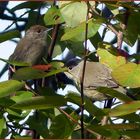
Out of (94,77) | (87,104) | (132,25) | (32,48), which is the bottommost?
(32,48)

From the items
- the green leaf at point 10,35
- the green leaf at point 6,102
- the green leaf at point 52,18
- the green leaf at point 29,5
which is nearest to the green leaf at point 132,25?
the green leaf at point 52,18

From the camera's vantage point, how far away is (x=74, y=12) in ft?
6.52

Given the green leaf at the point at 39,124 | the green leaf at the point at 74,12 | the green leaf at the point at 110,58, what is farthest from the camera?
the green leaf at the point at 74,12

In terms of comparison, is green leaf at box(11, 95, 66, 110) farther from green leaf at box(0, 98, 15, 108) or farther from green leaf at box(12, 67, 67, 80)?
→ green leaf at box(0, 98, 15, 108)

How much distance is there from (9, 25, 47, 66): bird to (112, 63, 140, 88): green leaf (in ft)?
7.97

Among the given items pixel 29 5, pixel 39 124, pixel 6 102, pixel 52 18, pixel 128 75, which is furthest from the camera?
pixel 29 5

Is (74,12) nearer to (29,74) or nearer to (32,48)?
(29,74)

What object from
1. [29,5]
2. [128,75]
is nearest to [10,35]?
[128,75]

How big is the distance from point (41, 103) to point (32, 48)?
9.91 feet

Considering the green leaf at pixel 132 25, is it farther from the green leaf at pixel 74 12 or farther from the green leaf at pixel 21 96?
the green leaf at pixel 21 96

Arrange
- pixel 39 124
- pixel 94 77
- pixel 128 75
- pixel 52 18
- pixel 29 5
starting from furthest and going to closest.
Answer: pixel 94 77, pixel 29 5, pixel 52 18, pixel 39 124, pixel 128 75

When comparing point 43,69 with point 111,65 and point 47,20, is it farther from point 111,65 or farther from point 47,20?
point 47,20

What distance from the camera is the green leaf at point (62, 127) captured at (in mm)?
1648

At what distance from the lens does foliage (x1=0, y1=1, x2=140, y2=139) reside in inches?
60.0
